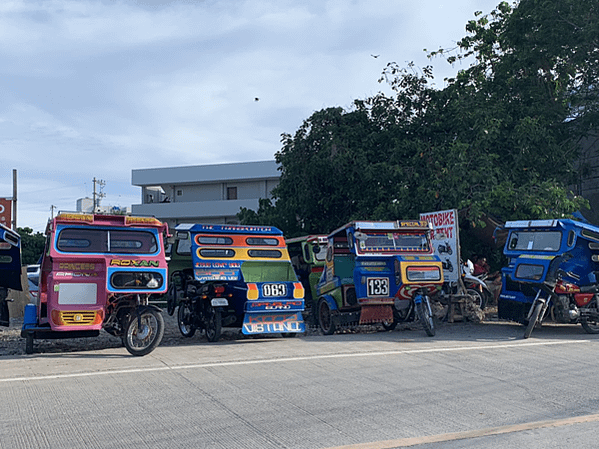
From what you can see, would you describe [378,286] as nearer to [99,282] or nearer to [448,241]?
[448,241]

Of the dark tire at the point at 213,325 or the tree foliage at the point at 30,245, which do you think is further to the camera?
the tree foliage at the point at 30,245

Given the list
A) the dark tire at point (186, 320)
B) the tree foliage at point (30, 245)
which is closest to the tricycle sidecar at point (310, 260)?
the dark tire at point (186, 320)

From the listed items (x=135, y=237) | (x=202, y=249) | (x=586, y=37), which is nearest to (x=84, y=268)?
(x=135, y=237)

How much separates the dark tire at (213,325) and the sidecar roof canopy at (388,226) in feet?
11.1

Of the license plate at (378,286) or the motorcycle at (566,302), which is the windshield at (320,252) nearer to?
the license plate at (378,286)

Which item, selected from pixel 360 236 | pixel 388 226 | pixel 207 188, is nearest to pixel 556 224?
pixel 388 226

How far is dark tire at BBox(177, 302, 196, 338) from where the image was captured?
45.1 feet

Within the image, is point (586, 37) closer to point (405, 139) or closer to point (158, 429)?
point (405, 139)

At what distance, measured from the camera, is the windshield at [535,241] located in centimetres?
1348

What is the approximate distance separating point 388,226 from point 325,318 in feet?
8.12

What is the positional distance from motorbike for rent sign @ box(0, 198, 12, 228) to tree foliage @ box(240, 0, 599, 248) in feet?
38.7

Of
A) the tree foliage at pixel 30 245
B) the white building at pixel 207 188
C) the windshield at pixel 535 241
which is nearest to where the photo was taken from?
the windshield at pixel 535 241

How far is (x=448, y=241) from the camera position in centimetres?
→ 1578

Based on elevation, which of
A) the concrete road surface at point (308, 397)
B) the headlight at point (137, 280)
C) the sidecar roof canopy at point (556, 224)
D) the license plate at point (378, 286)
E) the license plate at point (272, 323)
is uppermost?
the sidecar roof canopy at point (556, 224)
